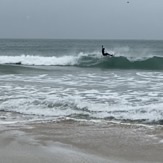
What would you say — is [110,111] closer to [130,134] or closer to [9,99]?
[130,134]

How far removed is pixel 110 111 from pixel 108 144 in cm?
297

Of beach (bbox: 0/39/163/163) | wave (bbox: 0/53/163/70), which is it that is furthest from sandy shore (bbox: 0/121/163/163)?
wave (bbox: 0/53/163/70)

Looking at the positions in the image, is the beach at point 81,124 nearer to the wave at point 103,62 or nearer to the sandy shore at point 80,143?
the sandy shore at point 80,143

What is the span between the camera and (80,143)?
6254 mm

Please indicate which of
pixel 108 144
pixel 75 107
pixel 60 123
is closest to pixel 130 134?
pixel 108 144

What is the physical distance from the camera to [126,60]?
29.4 m

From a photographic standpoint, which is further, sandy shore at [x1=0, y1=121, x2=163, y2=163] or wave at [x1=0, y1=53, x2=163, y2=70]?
wave at [x1=0, y1=53, x2=163, y2=70]

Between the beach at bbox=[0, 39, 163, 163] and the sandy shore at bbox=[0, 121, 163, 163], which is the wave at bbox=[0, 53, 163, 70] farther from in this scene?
the sandy shore at bbox=[0, 121, 163, 163]

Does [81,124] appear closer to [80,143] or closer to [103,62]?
[80,143]

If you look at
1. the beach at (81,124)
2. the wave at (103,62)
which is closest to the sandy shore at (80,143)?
the beach at (81,124)

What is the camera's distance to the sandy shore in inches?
212

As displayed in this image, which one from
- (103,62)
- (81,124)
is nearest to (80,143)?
(81,124)

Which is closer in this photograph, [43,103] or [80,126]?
[80,126]

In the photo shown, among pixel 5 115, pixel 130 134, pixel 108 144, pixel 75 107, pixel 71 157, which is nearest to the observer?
pixel 71 157
